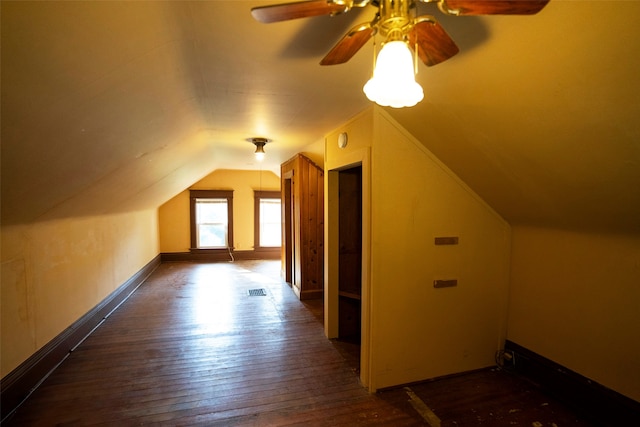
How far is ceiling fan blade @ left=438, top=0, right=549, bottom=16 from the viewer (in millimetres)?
791

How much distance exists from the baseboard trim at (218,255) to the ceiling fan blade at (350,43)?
267 inches

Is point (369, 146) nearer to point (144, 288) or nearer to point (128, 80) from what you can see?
point (128, 80)

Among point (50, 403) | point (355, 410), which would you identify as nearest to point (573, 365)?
point (355, 410)

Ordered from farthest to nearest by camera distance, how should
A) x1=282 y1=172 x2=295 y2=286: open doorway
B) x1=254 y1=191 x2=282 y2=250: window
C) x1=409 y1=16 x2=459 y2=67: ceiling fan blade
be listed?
x1=254 y1=191 x2=282 y2=250: window
x1=282 y1=172 x2=295 y2=286: open doorway
x1=409 y1=16 x2=459 y2=67: ceiling fan blade

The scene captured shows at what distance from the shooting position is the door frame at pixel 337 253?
232cm

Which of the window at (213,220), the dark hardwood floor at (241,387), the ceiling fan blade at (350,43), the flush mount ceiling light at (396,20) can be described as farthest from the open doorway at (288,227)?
the flush mount ceiling light at (396,20)

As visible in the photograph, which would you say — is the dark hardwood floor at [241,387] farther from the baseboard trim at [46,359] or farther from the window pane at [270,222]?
the window pane at [270,222]

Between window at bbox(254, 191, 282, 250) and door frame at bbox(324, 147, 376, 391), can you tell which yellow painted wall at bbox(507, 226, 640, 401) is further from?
window at bbox(254, 191, 282, 250)

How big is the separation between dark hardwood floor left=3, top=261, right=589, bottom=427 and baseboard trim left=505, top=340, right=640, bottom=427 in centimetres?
12

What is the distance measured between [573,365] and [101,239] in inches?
200

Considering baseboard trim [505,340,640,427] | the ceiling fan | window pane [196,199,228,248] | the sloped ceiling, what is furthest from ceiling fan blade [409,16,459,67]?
window pane [196,199,228,248]

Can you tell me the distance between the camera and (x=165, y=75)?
1.58 meters

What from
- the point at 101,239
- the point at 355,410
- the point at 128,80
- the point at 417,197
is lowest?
the point at 355,410

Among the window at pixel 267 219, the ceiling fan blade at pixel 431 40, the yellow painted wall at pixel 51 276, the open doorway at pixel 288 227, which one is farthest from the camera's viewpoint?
the window at pixel 267 219
